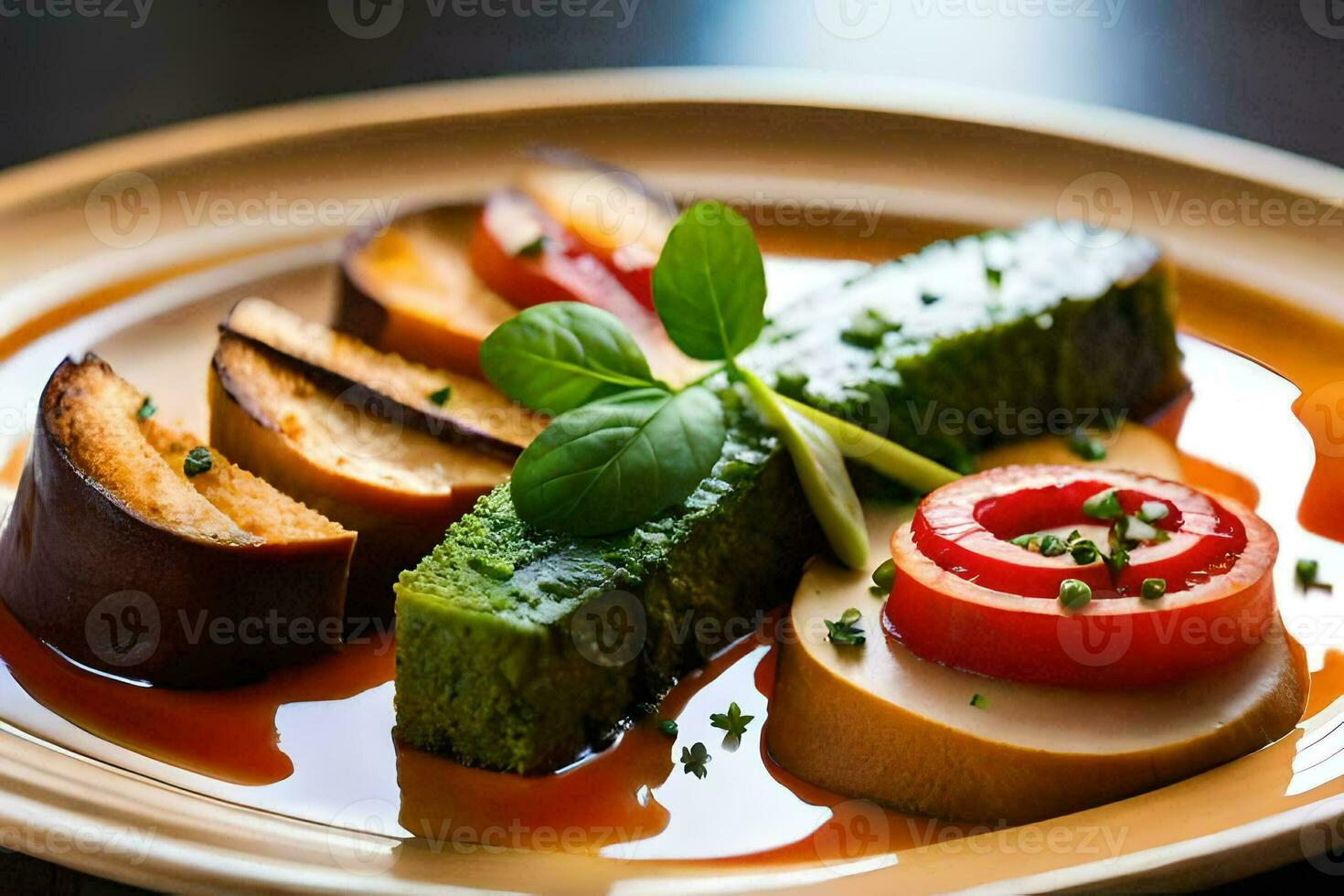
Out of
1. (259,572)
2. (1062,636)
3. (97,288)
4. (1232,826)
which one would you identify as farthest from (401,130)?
(1232,826)

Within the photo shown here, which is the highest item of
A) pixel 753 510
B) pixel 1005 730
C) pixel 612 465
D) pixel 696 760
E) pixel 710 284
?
pixel 710 284

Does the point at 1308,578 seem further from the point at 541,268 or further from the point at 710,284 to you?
the point at 541,268

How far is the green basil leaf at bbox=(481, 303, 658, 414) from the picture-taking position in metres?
2.92

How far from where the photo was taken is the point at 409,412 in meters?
3.21

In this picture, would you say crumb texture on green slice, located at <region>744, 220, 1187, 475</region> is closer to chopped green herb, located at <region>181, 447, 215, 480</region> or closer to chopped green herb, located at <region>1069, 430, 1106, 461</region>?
chopped green herb, located at <region>1069, 430, 1106, 461</region>

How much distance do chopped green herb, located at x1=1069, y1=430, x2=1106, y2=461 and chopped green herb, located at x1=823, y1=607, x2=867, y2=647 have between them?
1.05 metres

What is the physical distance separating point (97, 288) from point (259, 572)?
1.68 metres

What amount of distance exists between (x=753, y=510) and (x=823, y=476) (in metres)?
0.17

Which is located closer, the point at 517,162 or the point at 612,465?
the point at 612,465

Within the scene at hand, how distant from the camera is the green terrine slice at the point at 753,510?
2.60m

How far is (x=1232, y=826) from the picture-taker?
221 cm

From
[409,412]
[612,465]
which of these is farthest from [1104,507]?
[409,412]

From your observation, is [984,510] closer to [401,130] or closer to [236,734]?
[236,734]

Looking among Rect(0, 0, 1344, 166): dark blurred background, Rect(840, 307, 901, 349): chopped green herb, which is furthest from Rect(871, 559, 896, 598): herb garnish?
Rect(0, 0, 1344, 166): dark blurred background
